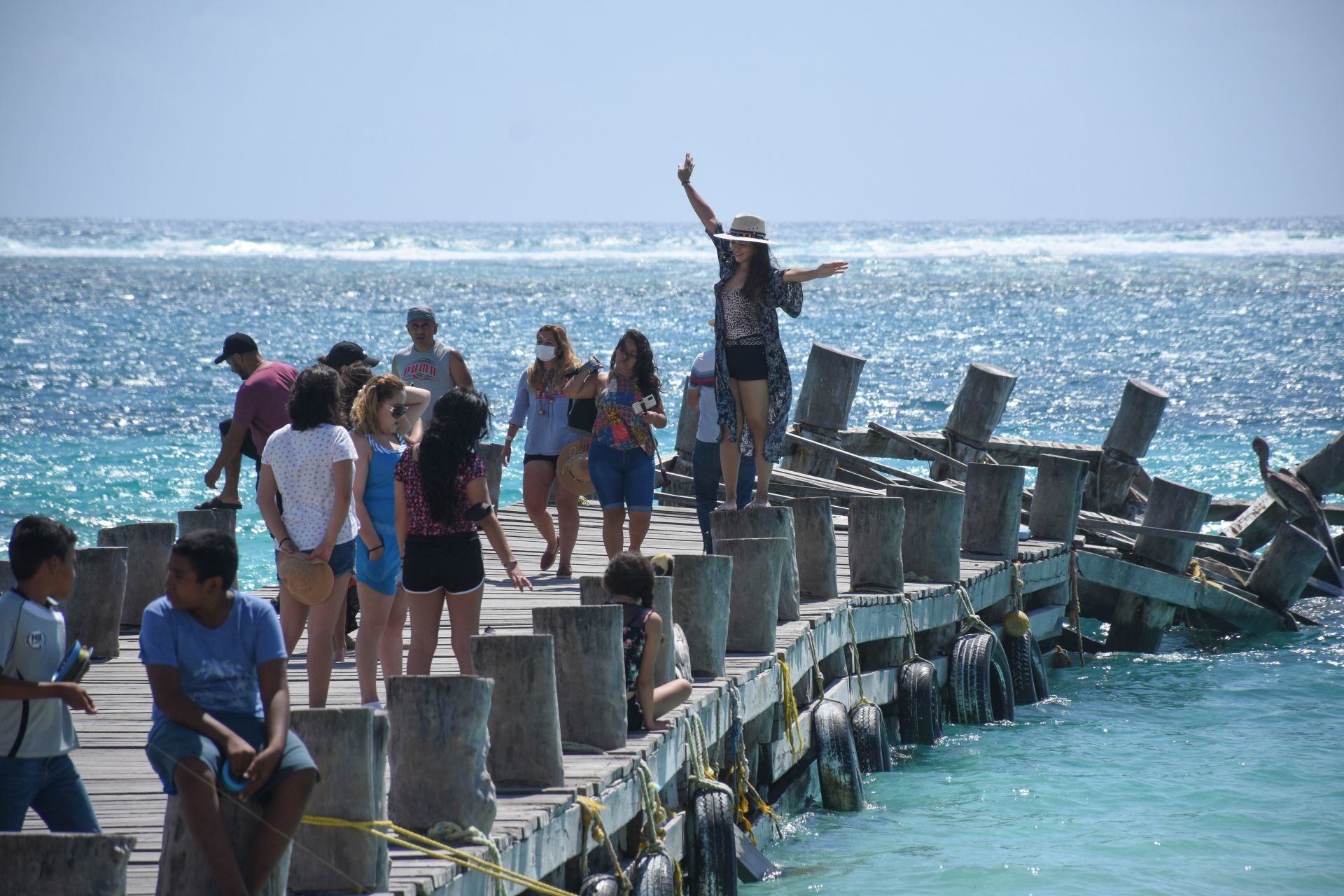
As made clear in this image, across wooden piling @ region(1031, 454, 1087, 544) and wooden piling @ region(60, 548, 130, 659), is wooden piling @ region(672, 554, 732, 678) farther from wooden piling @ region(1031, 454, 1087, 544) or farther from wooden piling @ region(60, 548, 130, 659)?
wooden piling @ region(1031, 454, 1087, 544)

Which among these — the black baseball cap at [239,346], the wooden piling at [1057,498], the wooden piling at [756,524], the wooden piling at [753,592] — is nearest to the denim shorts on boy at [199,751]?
the wooden piling at [753,592]

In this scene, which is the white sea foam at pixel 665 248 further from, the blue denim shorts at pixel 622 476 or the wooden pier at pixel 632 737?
the blue denim shorts at pixel 622 476

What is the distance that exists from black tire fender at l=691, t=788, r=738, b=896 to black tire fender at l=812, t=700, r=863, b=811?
1773mm

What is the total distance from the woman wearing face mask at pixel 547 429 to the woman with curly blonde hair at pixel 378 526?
2514 millimetres

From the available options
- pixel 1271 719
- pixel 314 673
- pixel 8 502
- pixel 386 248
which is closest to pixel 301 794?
pixel 314 673

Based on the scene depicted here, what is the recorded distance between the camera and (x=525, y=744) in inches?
213

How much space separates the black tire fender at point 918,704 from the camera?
9758 mm

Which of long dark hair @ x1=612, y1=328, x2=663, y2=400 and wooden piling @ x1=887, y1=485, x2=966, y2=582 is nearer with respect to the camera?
long dark hair @ x1=612, y1=328, x2=663, y2=400

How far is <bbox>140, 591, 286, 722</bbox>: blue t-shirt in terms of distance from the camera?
429 cm

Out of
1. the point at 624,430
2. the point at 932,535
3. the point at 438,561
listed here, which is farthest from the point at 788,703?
the point at 438,561

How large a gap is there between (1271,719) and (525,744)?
7.67m

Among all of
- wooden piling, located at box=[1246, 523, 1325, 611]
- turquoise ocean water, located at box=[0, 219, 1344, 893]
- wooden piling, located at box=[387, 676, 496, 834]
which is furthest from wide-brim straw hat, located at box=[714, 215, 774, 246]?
wooden piling, located at box=[1246, 523, 1325, 611]

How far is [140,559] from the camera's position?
8.15 metres

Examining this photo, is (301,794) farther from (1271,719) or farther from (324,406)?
(1271,719)
